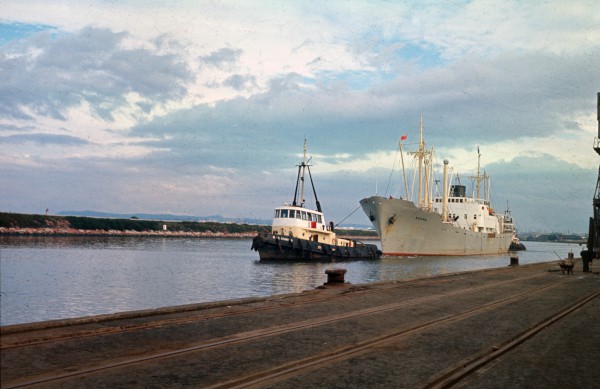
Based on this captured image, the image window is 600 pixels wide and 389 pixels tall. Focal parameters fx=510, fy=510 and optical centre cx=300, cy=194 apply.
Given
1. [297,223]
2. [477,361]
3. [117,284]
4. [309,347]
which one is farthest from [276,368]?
[297,223]

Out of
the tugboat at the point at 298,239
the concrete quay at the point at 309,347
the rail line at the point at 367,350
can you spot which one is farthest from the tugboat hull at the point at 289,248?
the rail line at the point at 367,350

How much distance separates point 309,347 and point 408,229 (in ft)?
184

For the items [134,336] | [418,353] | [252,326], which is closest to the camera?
[418,353]

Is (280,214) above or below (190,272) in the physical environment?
above

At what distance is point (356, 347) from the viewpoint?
8.59 m

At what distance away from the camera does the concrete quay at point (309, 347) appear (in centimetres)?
649

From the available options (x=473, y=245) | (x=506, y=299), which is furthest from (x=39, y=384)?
(x=473, y=245)

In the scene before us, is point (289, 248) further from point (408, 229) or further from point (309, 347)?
point (309, 347)

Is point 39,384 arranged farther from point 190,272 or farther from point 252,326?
point 190,272

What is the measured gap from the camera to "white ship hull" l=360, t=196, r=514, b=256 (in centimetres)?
6050

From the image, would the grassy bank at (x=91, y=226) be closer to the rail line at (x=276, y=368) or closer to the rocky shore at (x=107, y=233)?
the rocky shore at (x=107, y=233)

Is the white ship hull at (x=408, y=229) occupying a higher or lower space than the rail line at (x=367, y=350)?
higher

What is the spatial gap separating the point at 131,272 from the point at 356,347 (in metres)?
33.4

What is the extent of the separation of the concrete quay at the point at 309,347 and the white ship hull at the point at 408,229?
46.3 metres
